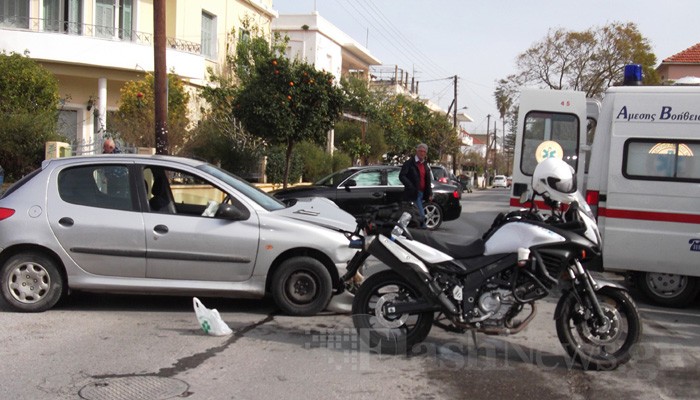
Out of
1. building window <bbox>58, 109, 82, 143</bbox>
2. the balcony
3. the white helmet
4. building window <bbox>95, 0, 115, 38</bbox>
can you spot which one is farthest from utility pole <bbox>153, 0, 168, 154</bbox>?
building window <bbox>58, 109, 82, 143</bbox>

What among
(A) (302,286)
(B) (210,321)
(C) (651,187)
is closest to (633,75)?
(C) (651,187)

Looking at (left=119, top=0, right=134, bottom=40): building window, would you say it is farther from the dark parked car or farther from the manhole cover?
the manhole cover

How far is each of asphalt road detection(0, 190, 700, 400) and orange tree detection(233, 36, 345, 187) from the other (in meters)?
11.6

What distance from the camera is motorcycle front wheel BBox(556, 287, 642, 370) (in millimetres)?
5703

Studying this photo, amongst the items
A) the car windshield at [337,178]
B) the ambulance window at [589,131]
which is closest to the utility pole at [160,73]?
the car windshield at [337,178]

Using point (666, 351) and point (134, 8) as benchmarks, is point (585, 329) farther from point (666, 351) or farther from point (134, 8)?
point (134, 8)

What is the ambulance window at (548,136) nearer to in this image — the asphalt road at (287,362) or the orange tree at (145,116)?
the asphalt road at (287,362)

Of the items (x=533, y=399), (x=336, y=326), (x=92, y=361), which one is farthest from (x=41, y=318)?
(x=533, y=399)

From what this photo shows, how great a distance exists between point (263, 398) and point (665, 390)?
2.99 metres

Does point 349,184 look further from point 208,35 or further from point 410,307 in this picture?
point 208,35

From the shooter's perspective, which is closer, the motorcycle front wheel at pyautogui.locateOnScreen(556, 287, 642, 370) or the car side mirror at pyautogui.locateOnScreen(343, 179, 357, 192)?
the motorcycle front wheel at pyautogui.locateOnScreen(556, 287, 642, 370)

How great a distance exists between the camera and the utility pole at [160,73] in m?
13.0

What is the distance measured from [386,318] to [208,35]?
927 inches

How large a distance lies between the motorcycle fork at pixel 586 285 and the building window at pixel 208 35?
930 inches
